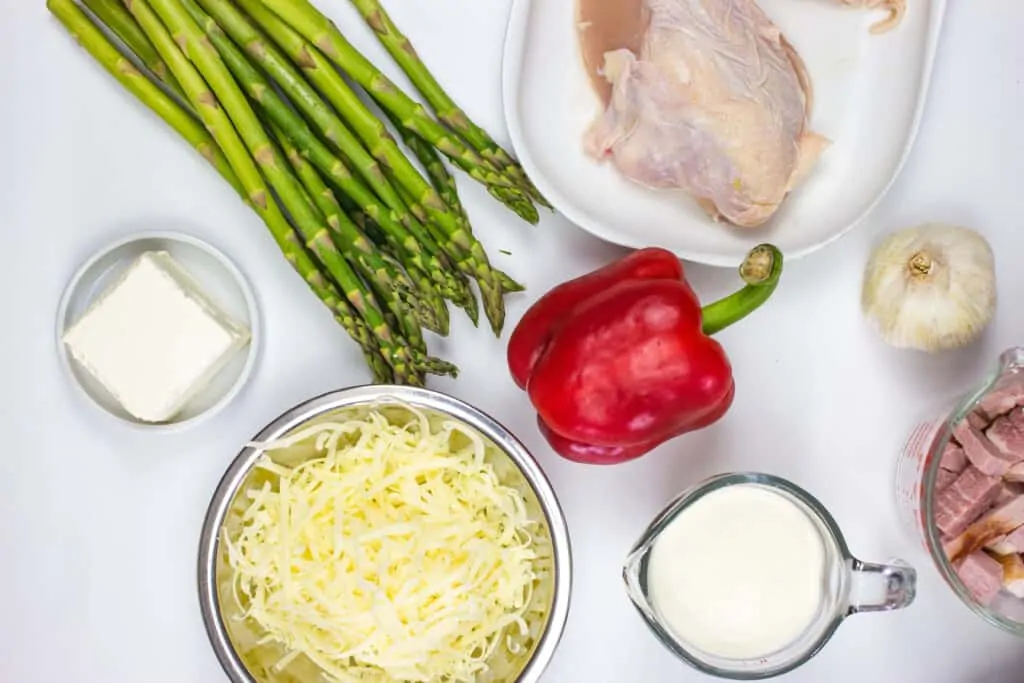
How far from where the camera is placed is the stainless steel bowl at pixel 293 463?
124 centimetres

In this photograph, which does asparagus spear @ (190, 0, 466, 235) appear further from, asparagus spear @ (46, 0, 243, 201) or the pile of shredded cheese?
the pile of shredded cheese

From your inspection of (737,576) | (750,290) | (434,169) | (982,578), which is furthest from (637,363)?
(982,578)

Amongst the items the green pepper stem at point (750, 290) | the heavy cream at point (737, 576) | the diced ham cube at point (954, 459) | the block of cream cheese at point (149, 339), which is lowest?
the diced ham cube at point (954, 459)

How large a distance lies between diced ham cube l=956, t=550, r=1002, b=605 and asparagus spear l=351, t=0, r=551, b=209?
0.70m

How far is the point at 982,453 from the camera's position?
4.25 ft

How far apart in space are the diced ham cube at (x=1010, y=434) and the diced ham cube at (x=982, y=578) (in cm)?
13

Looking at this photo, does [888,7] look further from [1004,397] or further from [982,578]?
[982,578]

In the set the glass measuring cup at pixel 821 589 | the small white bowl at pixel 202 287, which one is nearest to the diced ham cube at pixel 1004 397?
the glass measuring cup at pixel 821 589

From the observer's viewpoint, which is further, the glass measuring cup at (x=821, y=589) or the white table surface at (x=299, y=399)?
the white table surface at (x=299, y=399)

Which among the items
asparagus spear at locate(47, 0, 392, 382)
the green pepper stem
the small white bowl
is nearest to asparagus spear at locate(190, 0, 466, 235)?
asparagus spear at locate(47, 0, 392, 382)

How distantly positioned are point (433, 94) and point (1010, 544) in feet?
3.05

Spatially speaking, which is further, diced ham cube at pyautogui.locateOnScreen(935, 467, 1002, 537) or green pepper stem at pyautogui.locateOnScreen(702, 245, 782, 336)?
diced ham cube at pyautogui.locateOnScreen(935, 467, 1002, 537)

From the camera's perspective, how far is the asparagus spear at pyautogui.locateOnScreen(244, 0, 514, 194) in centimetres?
133

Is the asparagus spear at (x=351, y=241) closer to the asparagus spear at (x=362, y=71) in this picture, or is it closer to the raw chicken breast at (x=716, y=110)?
the asparagus spear at (x=362, y=71)
